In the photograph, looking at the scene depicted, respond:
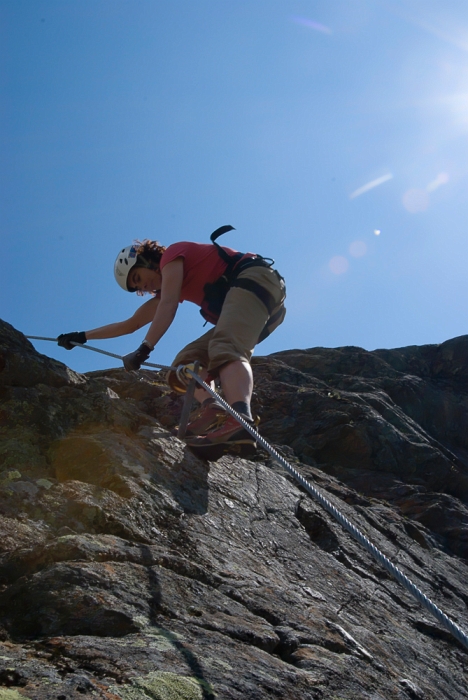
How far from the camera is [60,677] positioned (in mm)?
2072

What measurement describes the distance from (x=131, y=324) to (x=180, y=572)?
355 centimetres

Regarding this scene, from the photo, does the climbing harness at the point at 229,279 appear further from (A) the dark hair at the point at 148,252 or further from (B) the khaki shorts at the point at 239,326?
(A) the dark hair at the point at 148,252

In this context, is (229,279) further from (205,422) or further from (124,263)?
(205,422)

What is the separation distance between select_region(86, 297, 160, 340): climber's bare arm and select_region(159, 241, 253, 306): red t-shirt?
0.54 m

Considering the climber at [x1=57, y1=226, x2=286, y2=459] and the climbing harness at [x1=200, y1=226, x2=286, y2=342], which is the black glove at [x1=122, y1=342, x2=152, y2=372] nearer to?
the climber at [x1=57, y1=226, x2=286, y2=459]

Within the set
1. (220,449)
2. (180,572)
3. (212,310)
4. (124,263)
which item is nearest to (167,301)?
(212,310)

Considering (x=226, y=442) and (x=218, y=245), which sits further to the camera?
(x=218, y=245)

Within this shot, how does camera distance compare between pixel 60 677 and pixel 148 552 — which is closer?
pixel 60 677

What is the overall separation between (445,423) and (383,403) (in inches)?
101

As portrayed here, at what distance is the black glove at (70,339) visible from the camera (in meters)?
6.64

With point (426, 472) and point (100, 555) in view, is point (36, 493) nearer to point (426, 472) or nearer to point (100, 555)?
point (100, 555)

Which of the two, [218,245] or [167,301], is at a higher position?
[218,245]

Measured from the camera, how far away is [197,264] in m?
5.84

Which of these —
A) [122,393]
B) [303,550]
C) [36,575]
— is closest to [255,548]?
[303,550]
